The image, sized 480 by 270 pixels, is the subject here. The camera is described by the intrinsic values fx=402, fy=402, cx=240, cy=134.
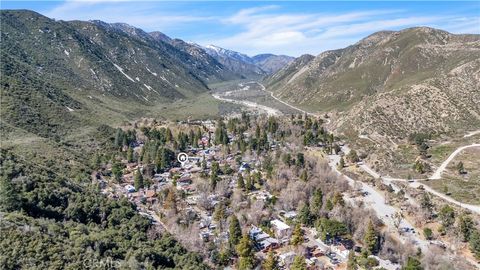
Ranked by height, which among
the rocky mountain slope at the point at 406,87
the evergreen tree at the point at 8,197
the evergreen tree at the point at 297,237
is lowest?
the evergreen tree at the point at 297,237

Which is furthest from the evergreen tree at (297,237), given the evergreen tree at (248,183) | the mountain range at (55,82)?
the mountain range at (55,82)

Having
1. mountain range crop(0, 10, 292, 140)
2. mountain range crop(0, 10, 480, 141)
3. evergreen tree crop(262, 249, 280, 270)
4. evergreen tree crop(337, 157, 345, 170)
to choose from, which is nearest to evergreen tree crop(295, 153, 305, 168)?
evergreen tree crop(337, 157, 345, 170)

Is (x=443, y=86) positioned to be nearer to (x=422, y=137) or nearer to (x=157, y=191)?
(x=422, y=137)

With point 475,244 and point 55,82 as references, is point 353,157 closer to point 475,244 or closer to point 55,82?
point 475,244

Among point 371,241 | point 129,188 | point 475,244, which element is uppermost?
point 129,188

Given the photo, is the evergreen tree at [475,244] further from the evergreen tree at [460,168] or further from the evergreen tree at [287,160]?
the evergreen tree at [287,160]

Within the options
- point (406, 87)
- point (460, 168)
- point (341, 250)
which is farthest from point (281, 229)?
point (406, 87)

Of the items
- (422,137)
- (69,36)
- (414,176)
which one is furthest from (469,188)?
(69,36)

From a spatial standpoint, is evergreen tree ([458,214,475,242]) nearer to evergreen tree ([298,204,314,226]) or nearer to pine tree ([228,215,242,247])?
evergreen tree ([298,204,314,226])
